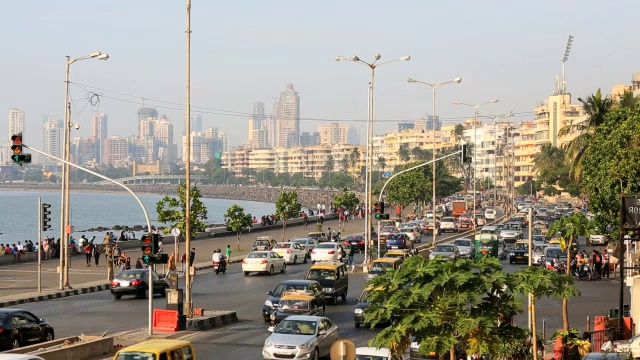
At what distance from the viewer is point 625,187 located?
42.0m

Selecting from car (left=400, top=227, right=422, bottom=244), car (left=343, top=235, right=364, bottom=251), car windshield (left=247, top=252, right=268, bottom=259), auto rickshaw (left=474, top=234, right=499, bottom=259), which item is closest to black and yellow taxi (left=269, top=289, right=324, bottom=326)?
car windshield (left=247, top=252, right=268, bottom=259)

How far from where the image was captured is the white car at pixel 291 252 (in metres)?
57.2

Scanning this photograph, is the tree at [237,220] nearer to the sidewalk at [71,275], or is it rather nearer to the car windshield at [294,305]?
the sidewalk at [71,275]

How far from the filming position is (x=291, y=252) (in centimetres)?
5775

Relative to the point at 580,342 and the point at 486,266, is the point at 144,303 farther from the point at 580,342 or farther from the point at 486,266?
the point at 486,266

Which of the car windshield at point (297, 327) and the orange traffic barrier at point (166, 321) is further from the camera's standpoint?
the orange traffic barrier at point (166, 321)

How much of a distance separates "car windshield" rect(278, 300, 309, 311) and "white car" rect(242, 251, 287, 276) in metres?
19.0

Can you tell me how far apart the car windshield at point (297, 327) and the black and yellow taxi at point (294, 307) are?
4395 mm

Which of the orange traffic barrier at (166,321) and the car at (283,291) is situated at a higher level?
the car at (283,291)

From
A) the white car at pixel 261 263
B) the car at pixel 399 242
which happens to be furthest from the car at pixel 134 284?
the car at pixel 399 242

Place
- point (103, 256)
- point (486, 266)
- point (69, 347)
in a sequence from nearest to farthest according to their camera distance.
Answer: point (486, 266)
point (69, 347)
point (103, 256)

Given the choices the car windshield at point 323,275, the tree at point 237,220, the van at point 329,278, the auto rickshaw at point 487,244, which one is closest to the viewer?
the van at point 329,278

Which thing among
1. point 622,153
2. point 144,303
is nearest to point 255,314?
point 144,303

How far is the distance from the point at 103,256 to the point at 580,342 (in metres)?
40.5
